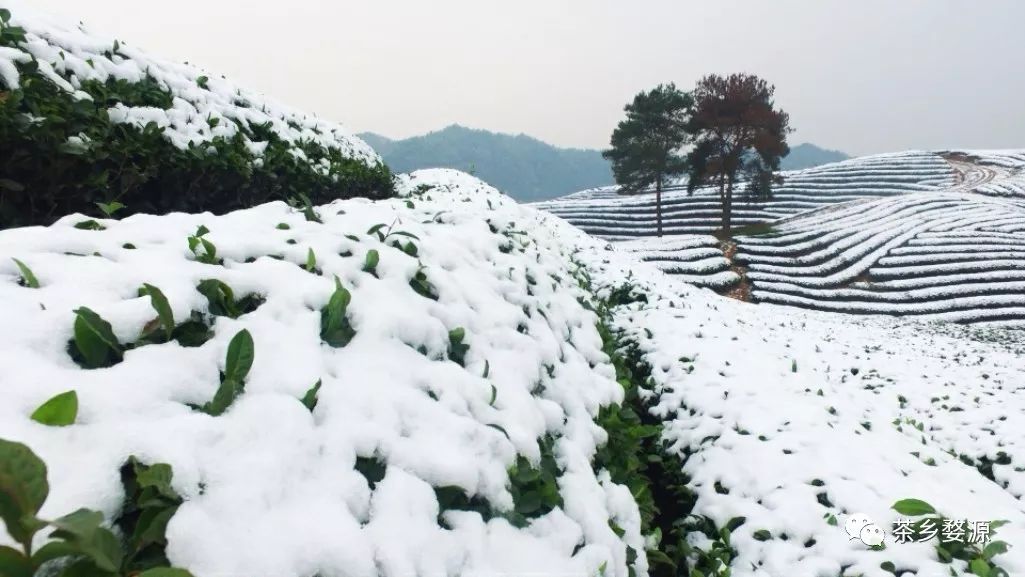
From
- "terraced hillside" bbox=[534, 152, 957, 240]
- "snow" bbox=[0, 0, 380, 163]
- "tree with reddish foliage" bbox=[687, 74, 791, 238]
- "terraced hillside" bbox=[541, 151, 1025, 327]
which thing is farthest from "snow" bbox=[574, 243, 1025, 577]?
"terraced hillside" bbox=[534, 152, 957, 240]

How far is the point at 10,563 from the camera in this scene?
835 mm

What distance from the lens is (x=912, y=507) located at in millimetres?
2594

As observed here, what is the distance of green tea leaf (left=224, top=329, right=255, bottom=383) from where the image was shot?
1510mm

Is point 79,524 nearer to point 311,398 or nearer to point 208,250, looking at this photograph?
point 311,398

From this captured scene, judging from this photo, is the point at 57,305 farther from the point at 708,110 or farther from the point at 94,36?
the point at 708,110

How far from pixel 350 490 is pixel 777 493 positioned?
2.85 metres

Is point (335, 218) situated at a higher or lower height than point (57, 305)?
higher

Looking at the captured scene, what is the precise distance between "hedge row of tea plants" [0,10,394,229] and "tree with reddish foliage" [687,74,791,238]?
30184 millimetres

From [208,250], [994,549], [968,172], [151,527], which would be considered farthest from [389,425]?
[968,172]

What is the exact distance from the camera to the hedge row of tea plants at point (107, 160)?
9.30 ft

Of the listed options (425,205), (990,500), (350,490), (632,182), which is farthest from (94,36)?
(632,182)

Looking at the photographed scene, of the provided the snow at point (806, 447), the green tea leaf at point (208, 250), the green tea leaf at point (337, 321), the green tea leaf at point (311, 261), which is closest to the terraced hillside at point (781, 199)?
the snow at point (806, 447)

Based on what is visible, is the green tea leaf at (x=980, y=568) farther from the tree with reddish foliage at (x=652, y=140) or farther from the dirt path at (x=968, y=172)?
the dirt path at (x=968, y=172)

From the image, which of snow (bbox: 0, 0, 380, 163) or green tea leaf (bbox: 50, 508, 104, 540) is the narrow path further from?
green tea leaf (bbox: 50, 508, 104, 540)
